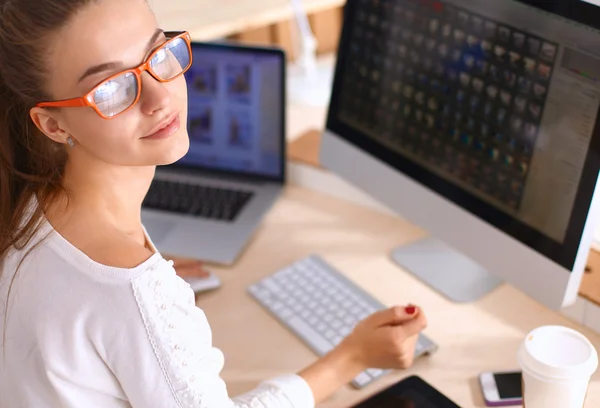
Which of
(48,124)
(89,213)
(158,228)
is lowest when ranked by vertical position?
(158,228)

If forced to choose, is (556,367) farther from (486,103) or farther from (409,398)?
(486,103)

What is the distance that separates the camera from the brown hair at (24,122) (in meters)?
0.85

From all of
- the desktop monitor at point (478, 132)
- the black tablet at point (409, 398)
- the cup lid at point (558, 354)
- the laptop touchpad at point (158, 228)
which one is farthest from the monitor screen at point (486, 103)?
the laptop touchpad at point (158, 228)

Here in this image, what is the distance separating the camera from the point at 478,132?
117cm

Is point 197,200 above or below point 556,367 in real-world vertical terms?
below

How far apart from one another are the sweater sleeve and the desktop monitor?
1.53 ft

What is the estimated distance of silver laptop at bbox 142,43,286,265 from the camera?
59.1 inches

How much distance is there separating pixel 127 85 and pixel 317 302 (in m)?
0.54

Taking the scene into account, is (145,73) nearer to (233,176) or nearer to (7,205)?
(7,205)

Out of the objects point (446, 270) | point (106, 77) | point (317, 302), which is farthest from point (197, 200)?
point (106, 77)

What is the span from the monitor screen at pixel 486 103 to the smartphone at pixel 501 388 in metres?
0.18

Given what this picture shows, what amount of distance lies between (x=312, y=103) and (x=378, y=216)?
481 millimetres

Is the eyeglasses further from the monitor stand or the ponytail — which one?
the monitor stand

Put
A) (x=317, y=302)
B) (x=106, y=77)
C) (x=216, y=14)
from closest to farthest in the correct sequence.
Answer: (x=106, y=77)
(x=317, y=302)
(x=216, y=14)
